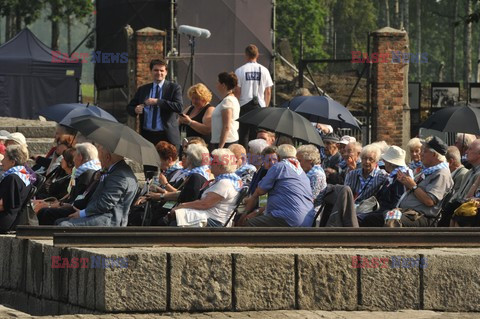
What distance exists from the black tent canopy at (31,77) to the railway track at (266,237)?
2362 centimetres

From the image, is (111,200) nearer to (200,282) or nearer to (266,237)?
(266,237)

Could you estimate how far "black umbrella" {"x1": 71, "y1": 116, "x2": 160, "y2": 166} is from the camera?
1206 centimetres

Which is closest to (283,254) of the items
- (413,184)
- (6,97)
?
(413,184)

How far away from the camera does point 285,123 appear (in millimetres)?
14992

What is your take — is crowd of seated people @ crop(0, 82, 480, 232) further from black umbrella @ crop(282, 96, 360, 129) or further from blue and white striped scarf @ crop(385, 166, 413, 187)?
black umbrella @ crop(282, 96, 360, 129)

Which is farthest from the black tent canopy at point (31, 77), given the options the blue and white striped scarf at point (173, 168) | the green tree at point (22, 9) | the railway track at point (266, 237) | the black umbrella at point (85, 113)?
the railway track at point (266, 237)

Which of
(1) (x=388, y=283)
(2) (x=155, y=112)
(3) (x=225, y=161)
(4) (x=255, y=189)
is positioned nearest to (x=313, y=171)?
(4) (x=255, y=189)

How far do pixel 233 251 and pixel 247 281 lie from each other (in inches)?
10.7

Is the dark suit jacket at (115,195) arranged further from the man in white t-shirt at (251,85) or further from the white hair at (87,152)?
the man in white t-shirt at (251,85)

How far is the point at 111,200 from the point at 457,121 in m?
6.03

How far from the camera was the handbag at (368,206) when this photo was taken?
13.0 m

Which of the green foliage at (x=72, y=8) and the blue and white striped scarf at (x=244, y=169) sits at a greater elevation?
the green foliage at (x=72, y=8)

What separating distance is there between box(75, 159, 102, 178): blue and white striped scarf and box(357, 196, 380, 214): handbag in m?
2.66

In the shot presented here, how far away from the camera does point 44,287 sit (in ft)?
36.3
